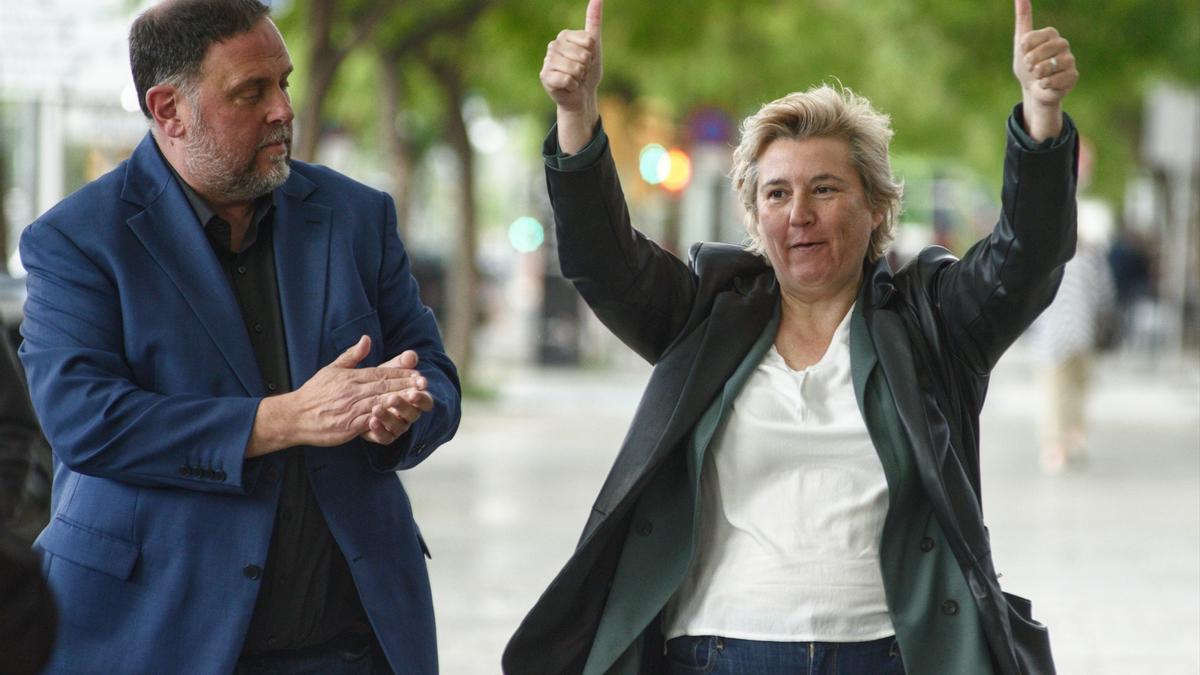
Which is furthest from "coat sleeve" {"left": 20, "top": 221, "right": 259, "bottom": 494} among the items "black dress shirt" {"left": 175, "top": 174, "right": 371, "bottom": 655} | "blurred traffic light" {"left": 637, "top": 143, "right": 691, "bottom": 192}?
"blurred traffic light" {"left": 637, "top": 143, "right": 691, "bottom": 192}

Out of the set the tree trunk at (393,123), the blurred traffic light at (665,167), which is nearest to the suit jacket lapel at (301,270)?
the tree trunk at (393,123)

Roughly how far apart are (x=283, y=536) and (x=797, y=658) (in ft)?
3.13

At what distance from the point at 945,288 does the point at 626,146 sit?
21934 mm

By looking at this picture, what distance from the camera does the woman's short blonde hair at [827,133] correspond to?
367cm

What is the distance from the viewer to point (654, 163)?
2600 centimetres

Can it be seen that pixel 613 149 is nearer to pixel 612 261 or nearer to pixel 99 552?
pixel 612 261

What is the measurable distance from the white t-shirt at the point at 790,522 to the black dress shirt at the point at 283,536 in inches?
25.3

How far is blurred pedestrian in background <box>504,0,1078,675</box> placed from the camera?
3414mm

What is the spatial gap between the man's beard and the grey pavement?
4.44 metres

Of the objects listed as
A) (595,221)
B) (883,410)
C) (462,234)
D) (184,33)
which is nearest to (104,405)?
(184,33)

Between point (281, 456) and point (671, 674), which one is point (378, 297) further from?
→ point (671, 674)

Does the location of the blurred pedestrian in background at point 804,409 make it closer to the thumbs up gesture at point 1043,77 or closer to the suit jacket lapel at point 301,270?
the thumbs up gesture at point 1043,77

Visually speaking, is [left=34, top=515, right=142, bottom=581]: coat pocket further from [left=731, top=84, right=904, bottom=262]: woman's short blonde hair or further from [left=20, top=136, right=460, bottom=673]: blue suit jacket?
[left=731, top=84, right=904, bottom=262]: woman's short blonde hair

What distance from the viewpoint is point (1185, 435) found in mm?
18484
